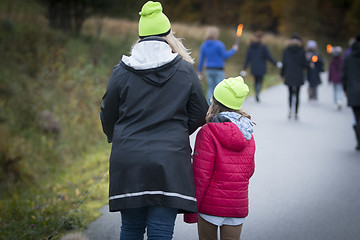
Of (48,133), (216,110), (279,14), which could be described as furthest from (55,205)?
(279,14)

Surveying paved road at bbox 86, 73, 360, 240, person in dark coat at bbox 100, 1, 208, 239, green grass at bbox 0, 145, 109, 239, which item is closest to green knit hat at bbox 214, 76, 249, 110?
person in dark coat at bbox 100, 1, 208, 239

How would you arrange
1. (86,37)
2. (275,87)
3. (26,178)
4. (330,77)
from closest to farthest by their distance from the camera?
(26,178)
(330,77)
(86,37)
(275,87)

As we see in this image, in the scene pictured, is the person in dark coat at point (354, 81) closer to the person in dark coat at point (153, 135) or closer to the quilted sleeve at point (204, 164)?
the quilted sleeve at point (204, 164)

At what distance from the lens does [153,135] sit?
306cm

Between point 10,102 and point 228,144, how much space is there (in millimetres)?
9237

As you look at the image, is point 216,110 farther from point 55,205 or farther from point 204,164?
point 55,205

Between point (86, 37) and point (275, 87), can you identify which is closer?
point (86, 37)

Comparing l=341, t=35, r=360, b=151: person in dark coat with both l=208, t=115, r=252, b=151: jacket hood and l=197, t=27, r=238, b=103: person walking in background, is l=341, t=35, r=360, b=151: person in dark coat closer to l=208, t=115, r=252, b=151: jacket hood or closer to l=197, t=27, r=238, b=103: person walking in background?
l=197, t=27, r=238, b=103: person walking in background

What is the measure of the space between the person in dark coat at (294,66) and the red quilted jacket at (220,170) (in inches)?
316

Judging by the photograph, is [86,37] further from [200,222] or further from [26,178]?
[200,222]

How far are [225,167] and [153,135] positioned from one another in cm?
65

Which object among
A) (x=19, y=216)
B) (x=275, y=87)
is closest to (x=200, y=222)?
(x=19, y=216)

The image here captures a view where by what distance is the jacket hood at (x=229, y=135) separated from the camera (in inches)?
134

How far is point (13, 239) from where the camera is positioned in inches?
200
